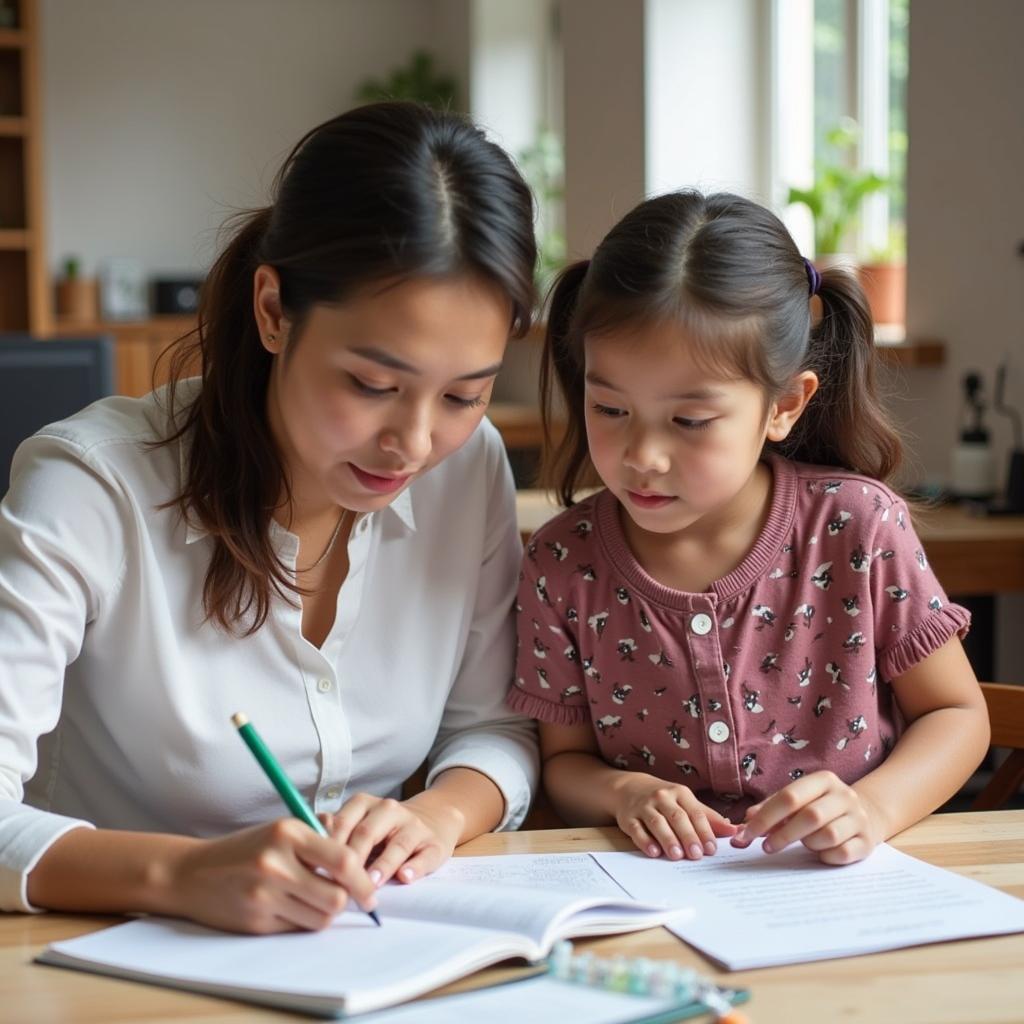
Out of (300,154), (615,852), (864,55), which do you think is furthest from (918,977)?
(864,55)

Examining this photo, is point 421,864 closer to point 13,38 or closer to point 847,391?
point 847,391

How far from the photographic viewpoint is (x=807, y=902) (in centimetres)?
104

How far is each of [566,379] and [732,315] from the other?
23 cm

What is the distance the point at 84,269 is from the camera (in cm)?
689

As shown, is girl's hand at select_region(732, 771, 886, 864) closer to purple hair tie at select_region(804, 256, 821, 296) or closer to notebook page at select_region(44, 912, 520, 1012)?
notebook page at select_region(44, 912, 520, 1012)

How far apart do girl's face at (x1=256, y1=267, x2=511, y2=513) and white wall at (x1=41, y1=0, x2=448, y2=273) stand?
5743 millimetres

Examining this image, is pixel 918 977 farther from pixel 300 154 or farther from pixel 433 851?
pixel 300 154

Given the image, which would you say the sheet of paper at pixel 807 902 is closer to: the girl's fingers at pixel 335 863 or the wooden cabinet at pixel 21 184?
the girl's fingers at pixel 335 863

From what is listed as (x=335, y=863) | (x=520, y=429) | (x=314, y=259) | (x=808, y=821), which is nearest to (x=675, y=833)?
(x=808, y=821)

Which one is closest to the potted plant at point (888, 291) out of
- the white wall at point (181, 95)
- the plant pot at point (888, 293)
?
the plant pot at point (888, 293)

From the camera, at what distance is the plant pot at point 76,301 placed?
265 inches

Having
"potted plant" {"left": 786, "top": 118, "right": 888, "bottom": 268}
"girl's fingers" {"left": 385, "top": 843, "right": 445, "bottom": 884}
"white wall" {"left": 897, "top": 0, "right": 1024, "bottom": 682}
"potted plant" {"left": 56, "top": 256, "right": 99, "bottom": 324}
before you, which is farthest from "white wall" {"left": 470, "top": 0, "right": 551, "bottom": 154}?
"girl's fingers" {"left": 385, "top": 843, "right": 445, "bottom": 884}

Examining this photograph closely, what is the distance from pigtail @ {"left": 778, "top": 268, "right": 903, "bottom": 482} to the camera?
1474mm

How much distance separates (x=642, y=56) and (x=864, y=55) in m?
0.77
